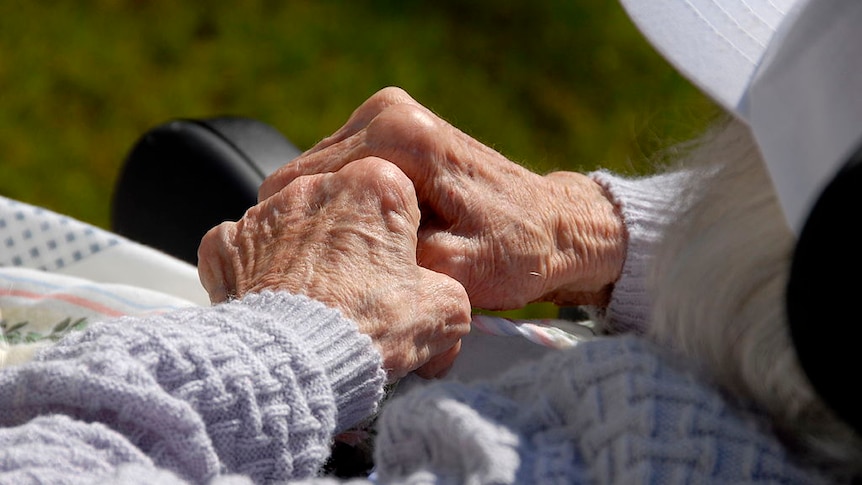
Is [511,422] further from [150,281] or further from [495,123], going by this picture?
[495,123]

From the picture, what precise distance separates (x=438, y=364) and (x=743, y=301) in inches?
15.7

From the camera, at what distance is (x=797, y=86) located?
→ 0.48 metres

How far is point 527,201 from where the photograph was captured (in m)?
0.98

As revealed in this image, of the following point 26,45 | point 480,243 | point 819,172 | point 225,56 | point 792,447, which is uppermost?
point 819,172

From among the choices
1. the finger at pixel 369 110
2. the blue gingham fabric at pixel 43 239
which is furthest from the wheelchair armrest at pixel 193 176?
the finger at pixel 369 110

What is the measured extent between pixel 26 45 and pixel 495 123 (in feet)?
3.73

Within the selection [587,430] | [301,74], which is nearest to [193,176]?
[587,430]

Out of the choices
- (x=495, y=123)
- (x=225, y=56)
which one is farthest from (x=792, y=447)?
(x=225, y=56)

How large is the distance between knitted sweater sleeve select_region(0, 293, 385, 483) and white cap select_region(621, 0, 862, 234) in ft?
1.13

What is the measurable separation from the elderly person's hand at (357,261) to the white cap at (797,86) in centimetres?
34

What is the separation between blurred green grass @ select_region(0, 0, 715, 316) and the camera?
7.20 ft

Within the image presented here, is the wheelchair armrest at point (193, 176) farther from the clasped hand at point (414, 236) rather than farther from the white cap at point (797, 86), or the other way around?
the white cap at point (797, 86)

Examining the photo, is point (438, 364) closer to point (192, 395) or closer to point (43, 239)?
point (192, 395)

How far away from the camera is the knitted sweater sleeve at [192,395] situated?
0.60 m
